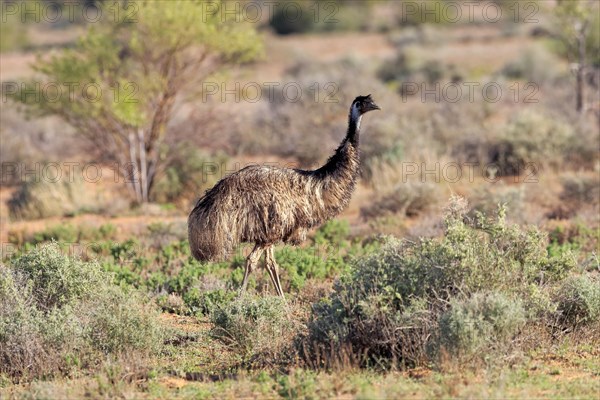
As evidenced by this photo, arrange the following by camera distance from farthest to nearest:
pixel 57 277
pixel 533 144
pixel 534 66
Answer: pixel 534 66 → pixel 533 144 → pixel 57 277

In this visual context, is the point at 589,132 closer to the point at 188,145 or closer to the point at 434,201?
the point at 434,201

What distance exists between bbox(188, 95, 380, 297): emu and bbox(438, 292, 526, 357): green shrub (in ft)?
9.08

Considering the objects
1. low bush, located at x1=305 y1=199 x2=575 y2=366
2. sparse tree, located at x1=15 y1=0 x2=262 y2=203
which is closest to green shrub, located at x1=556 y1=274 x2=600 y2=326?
low bush, located at x1=305 y1=199 x2=575 y2=366

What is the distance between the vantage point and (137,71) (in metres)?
17.3

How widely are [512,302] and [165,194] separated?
11.4m

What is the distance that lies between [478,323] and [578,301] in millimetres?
1373

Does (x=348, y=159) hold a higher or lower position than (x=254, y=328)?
higher

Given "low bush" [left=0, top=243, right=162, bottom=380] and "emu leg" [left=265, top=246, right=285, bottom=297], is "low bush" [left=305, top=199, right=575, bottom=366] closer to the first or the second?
"low bush" [left=0, top=243, right=162, bottom=380]

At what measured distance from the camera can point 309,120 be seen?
2202 centimetres

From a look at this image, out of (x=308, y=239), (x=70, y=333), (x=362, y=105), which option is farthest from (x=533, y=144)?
(x=70, y=333)

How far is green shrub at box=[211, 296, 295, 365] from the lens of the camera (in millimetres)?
8109

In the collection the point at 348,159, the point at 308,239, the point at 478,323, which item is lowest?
the point at 308,239

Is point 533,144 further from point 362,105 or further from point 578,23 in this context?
point 362,105

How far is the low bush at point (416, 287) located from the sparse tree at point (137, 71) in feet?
30.8
